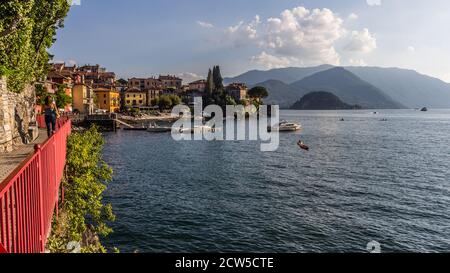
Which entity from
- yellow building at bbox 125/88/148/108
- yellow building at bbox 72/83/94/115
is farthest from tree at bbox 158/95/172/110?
yellow building at bbox 72/83/94/115

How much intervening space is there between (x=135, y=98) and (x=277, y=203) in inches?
5469

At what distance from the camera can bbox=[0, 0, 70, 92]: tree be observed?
1584cm

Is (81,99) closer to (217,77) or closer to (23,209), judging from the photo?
(217,77)

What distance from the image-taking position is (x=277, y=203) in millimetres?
29469

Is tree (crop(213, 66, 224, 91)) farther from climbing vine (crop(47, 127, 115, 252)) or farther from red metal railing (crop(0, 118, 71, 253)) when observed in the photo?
red metal railing (crop(0, 118, 71, 253))

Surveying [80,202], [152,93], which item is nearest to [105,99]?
[152,93]

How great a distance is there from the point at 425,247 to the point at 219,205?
14698 mm

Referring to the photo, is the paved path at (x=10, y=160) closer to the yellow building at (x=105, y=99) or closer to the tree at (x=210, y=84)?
the yellow building at (x=105, y=99)

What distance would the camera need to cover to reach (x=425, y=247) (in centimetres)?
2188

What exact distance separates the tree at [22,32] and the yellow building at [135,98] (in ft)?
419

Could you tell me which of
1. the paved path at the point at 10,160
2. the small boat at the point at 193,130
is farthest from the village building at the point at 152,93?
the paved path at the point at 10,160

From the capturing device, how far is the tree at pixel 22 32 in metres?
15.8

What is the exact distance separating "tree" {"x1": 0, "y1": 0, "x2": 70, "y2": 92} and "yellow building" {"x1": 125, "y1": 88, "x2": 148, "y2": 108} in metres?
128

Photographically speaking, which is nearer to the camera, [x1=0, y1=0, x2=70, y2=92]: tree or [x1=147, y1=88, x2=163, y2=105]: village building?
[x1=0, y1=0, x2=70, y2=92]: tree
